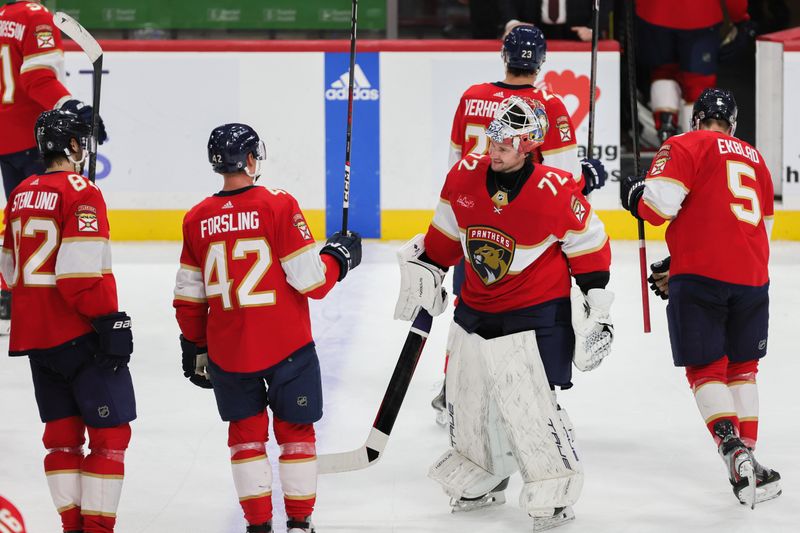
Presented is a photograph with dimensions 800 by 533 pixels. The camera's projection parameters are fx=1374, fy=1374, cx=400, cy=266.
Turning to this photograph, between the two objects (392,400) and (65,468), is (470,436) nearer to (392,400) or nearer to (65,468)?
(392,400)

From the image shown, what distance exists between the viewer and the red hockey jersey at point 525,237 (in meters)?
3.92

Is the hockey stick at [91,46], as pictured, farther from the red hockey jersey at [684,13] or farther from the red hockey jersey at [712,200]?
the red hockey jersey at [684,13]

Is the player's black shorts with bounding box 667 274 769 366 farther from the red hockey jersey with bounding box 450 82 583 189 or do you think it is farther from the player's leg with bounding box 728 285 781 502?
the red hockey jersey with bounding box 450 82 583 189

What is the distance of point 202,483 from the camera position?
451 cm

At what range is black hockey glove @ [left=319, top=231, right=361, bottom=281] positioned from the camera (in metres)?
4.00

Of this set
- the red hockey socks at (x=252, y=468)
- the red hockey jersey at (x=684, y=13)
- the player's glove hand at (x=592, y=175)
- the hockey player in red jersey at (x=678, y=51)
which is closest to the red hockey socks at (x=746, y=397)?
the player's glove hand at (x=592, y=175)

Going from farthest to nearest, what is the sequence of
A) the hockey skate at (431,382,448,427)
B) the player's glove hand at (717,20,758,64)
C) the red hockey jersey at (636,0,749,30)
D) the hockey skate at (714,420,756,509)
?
the player's glove hand at (717,20,758,64), the red hockey jersey at (636,0,749,30), the hockey skate at (431,382,448,427), the hockey skate at (714,420,756,509)

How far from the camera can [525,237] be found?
3.93 m

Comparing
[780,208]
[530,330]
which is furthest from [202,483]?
[780,208]

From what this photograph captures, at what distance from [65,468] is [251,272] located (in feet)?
2.54

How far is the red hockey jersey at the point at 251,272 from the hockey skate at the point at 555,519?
902 mm

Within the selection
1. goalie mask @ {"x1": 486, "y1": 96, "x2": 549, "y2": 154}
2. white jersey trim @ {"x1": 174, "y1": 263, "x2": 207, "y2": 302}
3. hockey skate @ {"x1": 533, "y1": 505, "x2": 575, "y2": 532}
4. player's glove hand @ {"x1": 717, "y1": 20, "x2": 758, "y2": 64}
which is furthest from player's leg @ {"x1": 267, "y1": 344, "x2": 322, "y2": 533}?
player's glove hand @ {"x1": 717, "y1": 20, "x2": 758, "y2": 64}

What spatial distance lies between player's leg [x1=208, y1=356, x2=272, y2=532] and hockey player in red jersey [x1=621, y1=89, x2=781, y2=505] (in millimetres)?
1417

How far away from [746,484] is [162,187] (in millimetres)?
5133
